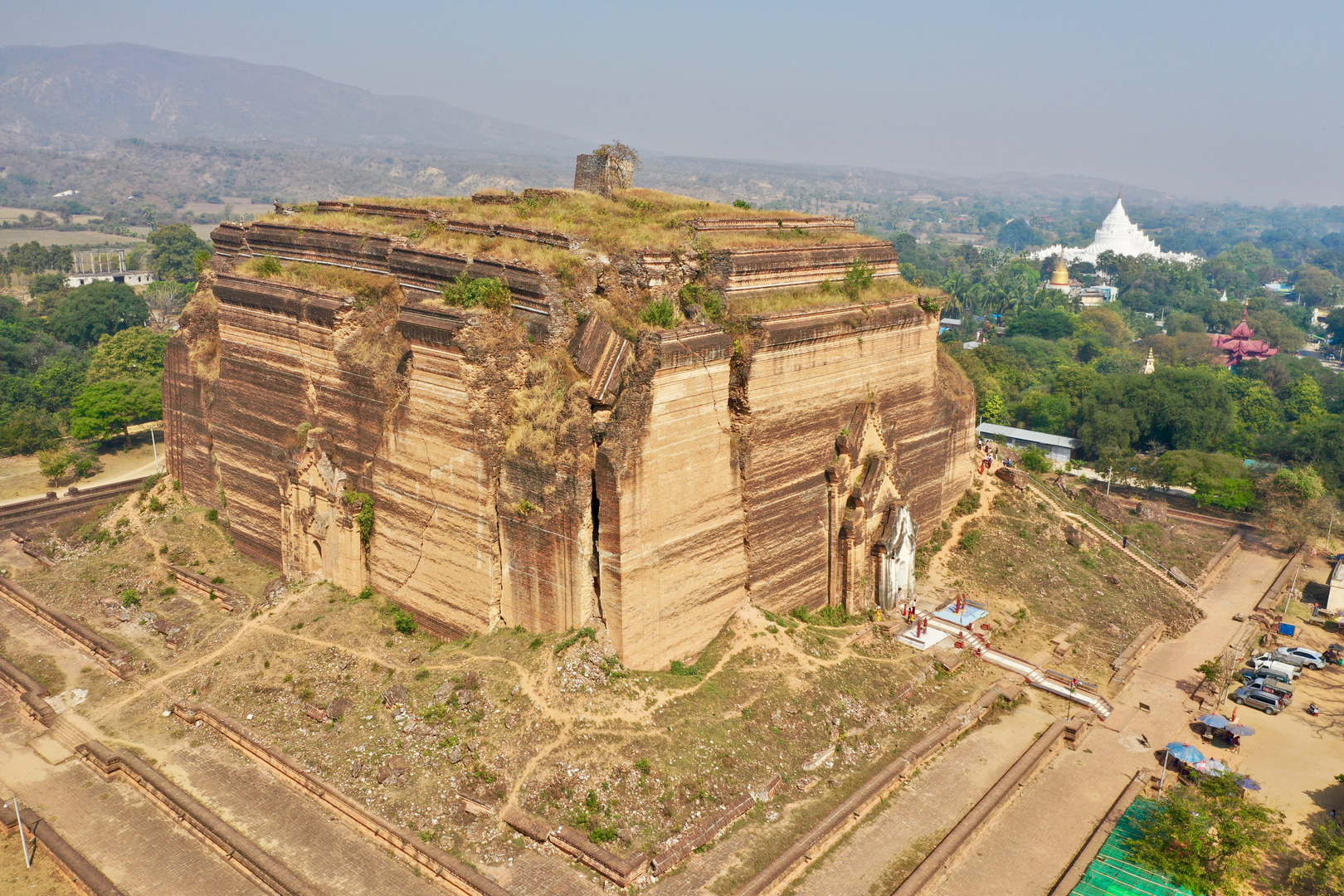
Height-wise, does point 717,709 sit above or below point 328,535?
below

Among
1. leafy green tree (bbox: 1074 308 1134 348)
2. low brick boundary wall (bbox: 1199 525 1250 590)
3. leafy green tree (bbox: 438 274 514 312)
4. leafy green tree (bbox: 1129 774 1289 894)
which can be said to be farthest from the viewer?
leafy green tree (bbox: 1074 308 1134 348)

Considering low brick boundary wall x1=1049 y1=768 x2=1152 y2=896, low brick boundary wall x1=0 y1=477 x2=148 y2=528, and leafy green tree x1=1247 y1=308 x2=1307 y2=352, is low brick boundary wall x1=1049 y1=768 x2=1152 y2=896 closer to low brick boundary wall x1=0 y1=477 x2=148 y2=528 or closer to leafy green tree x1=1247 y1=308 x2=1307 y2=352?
low brick boundary wall x1=0 y1=477 x2=148 y2=528

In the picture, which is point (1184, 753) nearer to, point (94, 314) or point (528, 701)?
point (528, 701)

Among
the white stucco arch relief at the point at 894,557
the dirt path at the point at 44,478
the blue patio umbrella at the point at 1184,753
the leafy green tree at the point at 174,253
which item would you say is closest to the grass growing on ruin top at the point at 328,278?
the white stucco arch relief at the point at 894,557

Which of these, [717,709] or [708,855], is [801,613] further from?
[708,855]

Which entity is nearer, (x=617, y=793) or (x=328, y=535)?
(x=617, y=793)

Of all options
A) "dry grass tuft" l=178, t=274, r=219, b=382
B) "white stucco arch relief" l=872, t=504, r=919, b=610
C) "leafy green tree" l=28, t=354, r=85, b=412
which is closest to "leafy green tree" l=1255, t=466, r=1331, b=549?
"white stucco arch relief" l=872, t=504, r=919, b=610

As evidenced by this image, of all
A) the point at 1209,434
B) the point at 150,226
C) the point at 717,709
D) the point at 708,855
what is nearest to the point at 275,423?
the point at 717,709
